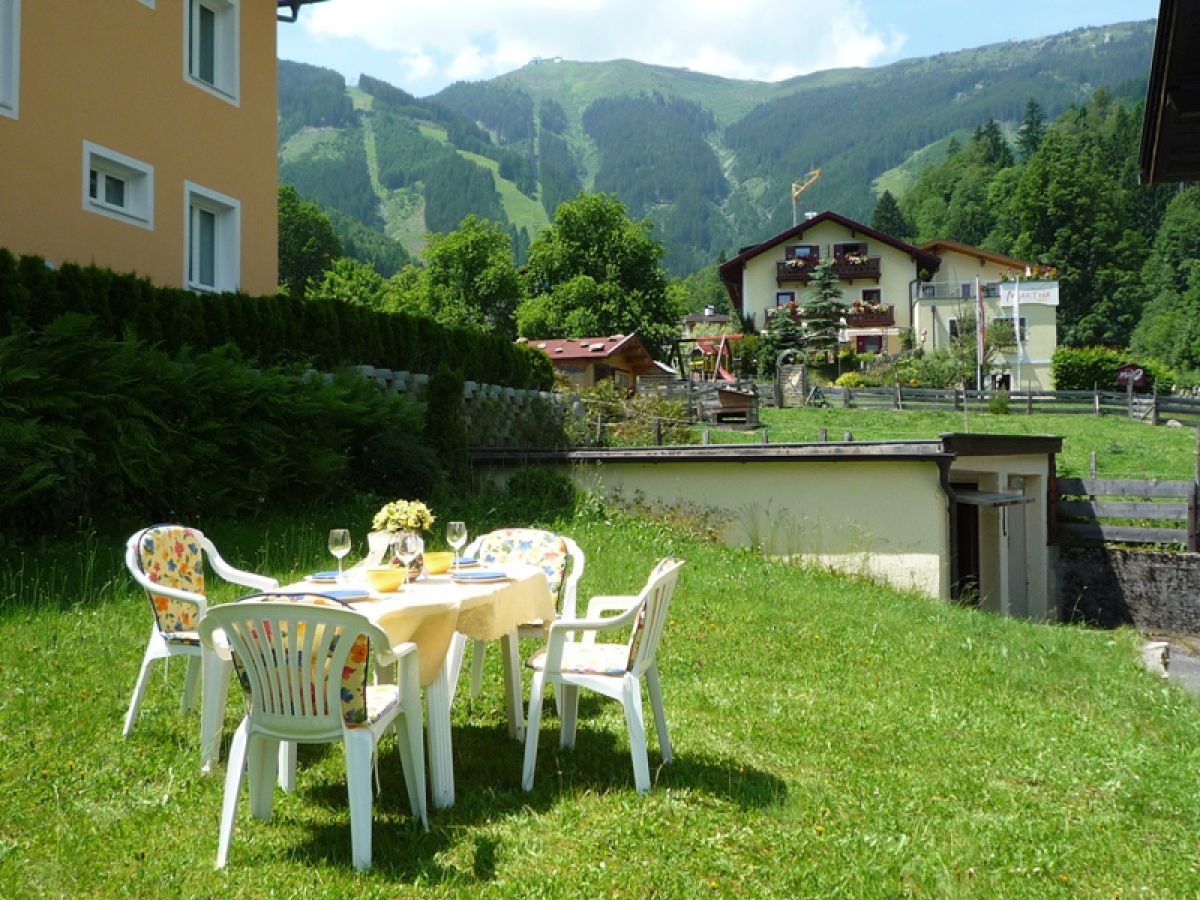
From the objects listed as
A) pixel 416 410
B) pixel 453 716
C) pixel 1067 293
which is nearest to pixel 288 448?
pixel 416 410

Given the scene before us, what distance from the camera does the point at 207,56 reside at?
14.3 metres

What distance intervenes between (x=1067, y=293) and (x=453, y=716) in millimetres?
79251

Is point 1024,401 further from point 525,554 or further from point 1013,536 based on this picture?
point 525,554

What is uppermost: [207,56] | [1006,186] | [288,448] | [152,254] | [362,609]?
[1006,186]

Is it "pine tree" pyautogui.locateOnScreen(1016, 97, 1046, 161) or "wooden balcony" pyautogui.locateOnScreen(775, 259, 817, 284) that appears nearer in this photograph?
"wooden balcony" pyautogui.locateOnScreen(775, 259, 817, 284)

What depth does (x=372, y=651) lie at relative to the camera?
4742mm

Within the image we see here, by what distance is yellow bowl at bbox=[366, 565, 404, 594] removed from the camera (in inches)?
182

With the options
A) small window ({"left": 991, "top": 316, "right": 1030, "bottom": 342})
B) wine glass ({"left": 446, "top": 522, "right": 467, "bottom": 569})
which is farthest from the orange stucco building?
small window ({"left": 991, "top": 316, "right": 1030, "bottom": 342})

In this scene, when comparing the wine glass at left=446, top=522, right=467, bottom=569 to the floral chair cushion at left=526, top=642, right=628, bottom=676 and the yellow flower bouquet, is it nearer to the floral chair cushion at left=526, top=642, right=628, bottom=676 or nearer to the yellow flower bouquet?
the yellow flower bouquet

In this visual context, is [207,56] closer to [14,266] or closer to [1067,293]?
[14,266]

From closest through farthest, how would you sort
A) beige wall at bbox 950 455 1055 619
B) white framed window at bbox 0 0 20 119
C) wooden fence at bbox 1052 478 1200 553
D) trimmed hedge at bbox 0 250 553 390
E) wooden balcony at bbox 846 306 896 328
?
trimmed hedge at bbox 0 250 553 390
white framed window at bbox 0 0 20 119
beige wall at bbox 950 455 1055 619
wooden fence at bbox 1052 478 1200 553
wooden balcony at bbox 846 306 896 328

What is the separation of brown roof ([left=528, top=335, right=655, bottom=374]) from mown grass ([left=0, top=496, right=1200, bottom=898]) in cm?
3044

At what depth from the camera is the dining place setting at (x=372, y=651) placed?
379 centimetres

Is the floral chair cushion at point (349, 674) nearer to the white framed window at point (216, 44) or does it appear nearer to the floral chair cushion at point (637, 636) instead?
the floral chair cushion at point (637, 636)
